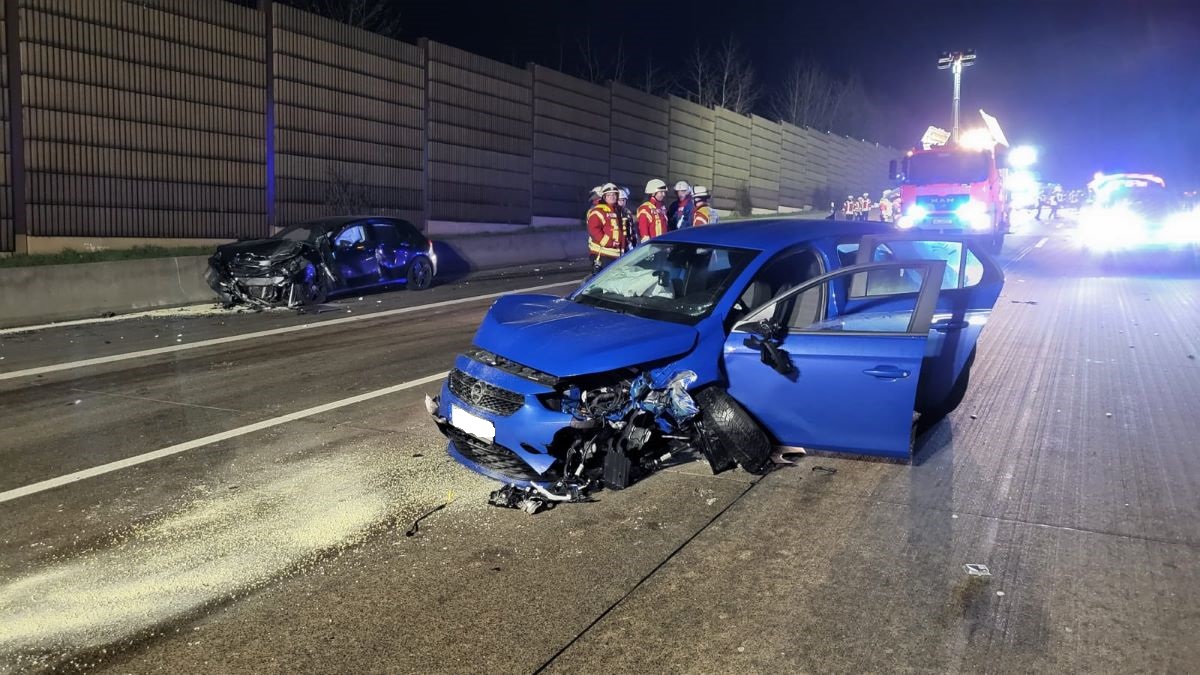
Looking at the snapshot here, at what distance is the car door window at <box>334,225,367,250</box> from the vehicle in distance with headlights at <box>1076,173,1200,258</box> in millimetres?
19505

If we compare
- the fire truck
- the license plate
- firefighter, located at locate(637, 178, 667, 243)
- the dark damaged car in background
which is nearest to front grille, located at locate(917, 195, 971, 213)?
the fire truck

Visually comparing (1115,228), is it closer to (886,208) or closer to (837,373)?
(886,208)

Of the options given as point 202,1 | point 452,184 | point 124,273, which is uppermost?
point 202,1

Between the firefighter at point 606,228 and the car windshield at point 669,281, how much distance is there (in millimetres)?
4753

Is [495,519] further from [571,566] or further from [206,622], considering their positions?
[206,622]

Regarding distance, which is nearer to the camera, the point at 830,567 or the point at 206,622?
the point at 206,622

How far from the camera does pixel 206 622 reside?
3.69 m

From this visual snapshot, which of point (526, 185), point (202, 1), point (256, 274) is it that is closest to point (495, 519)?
point (256, 274)

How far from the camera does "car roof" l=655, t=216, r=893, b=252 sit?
6.18 m

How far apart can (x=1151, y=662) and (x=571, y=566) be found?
7.73 feet

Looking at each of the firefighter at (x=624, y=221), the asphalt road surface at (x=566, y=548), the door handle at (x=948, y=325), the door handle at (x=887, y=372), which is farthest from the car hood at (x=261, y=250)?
the door handle at (x=887, y=372)

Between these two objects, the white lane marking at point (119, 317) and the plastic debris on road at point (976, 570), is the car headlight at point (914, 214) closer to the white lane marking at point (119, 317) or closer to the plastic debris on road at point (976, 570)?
the white lane marking at point (119, 317)

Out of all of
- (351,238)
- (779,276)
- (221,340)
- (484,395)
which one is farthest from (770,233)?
(351,238)

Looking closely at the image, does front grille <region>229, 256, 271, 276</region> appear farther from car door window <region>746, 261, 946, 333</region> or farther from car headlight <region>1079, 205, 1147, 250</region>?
car headlight <region>1079, 205, 1147, 250</region>
